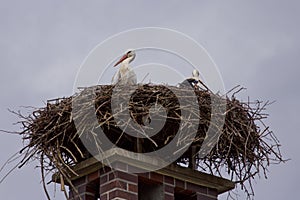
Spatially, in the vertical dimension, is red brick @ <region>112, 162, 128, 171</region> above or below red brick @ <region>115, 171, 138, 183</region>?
above

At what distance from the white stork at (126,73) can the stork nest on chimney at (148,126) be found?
60 cm

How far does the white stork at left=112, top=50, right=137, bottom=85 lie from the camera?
6605mm

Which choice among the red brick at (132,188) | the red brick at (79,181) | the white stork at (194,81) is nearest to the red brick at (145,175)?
the red brick at (132,188)

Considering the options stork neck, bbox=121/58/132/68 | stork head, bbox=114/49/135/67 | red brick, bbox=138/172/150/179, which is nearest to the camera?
red brick, bbox=138/172/150/179

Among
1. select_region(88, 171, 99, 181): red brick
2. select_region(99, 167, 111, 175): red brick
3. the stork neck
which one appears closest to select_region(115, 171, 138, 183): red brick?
select_region(99, 167, 111, 175): red brick

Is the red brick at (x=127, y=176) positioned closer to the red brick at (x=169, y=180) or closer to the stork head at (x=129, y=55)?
the red brick at (x=169, y=180)

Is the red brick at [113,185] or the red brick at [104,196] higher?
the red brick at [113,185]

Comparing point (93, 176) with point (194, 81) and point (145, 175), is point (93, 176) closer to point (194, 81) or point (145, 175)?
point (145, 175)

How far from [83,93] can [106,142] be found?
0.49 meters

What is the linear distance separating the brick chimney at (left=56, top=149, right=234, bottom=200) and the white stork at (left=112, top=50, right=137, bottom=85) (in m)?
1.05

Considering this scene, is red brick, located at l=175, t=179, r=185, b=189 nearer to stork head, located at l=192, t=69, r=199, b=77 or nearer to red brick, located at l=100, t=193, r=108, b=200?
red brick, located at l=100, t=193, r=108, b=200

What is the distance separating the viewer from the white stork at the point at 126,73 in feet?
21.7

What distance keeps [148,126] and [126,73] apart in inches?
46.1

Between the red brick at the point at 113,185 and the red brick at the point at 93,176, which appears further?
the red brick at the point at 93,176
